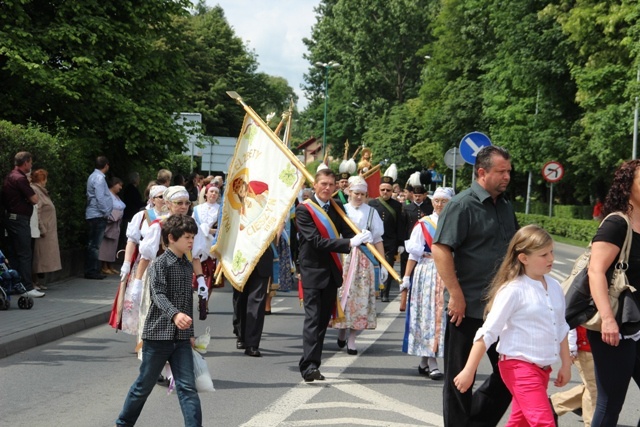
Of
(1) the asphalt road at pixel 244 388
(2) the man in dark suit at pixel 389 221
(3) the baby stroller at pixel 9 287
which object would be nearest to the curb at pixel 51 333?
(1) the asphalt road at pixel 244 388

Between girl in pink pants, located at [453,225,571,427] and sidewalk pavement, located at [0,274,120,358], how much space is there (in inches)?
242

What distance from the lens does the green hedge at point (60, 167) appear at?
617 inches

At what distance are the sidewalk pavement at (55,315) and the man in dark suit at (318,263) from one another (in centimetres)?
309

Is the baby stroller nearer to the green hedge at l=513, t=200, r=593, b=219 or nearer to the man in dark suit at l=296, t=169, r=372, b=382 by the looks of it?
the man in dark suit at l=296, t=169, r=372, b=382

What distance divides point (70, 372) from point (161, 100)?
14048mm

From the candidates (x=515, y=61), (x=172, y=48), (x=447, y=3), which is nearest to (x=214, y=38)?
(x=447, y=3)

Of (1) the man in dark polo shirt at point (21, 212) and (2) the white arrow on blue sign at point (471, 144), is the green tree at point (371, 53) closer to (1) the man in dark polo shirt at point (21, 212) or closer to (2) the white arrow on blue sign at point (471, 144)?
(2) the white arrow on blue sign at point (471, 144)

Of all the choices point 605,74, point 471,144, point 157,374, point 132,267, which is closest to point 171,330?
point 157,374

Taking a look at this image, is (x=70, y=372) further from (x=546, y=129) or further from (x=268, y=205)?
(x=546, y=129)

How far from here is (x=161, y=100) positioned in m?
23.0

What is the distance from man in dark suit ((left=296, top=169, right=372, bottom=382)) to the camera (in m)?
9.22

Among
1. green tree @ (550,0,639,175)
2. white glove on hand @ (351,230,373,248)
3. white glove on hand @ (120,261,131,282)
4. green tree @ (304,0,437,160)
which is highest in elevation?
green tree @ (304,0,437,160)

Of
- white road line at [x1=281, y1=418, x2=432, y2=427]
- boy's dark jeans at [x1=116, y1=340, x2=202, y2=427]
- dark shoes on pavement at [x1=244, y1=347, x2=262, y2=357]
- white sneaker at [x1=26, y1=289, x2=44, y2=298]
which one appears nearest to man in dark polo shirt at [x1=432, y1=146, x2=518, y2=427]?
white road line at [x1=281, y1=418, x2=432, y2=427]

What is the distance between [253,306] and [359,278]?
1227 millimetres
